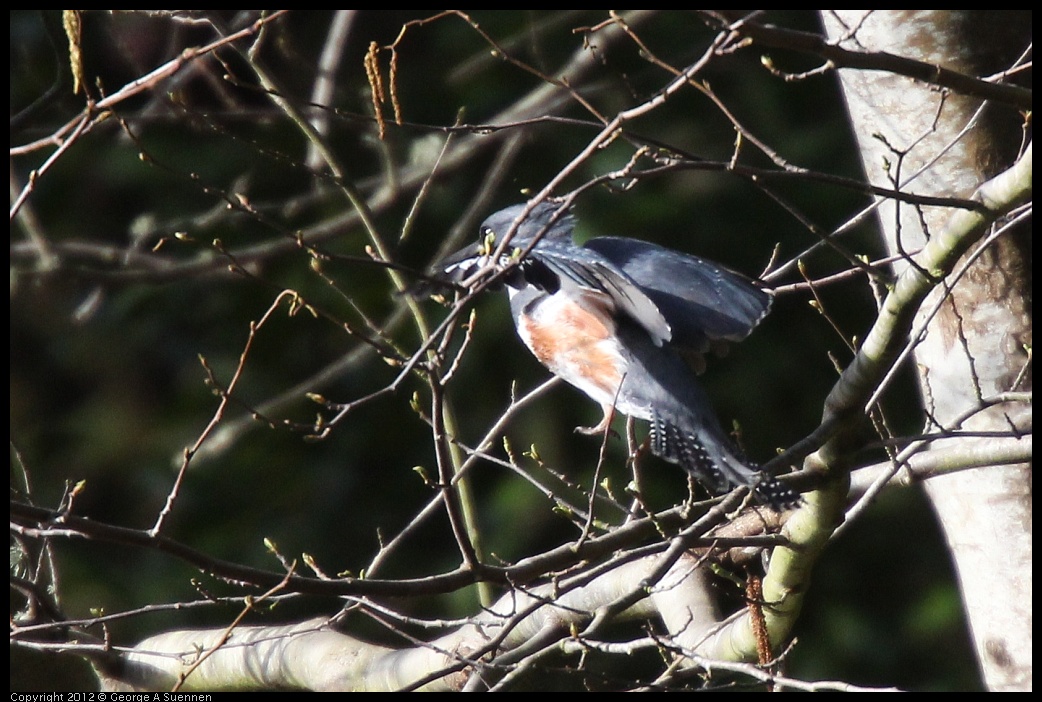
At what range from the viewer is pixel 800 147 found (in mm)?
3504

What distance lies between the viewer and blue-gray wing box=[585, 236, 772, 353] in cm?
200

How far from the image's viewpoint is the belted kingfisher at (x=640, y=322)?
77.7 inches

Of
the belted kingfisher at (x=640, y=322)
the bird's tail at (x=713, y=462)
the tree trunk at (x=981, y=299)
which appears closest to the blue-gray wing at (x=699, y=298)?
the belted kingfisher at (x=640, y=322)

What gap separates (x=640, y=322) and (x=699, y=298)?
0.49 feet

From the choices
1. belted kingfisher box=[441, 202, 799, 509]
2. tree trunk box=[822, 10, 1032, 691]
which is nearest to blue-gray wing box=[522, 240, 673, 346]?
belted kingfisher box=[441, 202, 799, 509]

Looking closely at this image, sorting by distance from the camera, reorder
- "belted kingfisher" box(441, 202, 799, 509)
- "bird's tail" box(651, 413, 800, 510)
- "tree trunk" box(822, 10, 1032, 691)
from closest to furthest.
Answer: "bird's tail" box(651, 413, 800, 510)
"belted kingfisher" box(441, 202, 799, 509)
"tree trunk" box(822, 10, 1032, 691)

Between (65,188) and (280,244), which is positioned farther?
(65,188)

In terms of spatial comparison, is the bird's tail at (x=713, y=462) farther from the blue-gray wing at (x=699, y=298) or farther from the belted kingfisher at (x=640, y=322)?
the blue-gray wing at (x=699, y=298)

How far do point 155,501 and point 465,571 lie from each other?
2458mm

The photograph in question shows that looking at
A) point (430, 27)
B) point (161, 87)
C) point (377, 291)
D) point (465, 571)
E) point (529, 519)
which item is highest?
point (430, 27)

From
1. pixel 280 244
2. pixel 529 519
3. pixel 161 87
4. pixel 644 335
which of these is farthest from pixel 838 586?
pixel 161 87

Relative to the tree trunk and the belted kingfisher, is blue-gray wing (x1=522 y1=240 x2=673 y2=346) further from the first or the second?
the tree trunk

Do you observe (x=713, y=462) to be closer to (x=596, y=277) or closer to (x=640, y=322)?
(x=640, y=322)

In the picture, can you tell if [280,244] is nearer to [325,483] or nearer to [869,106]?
[325,483]
